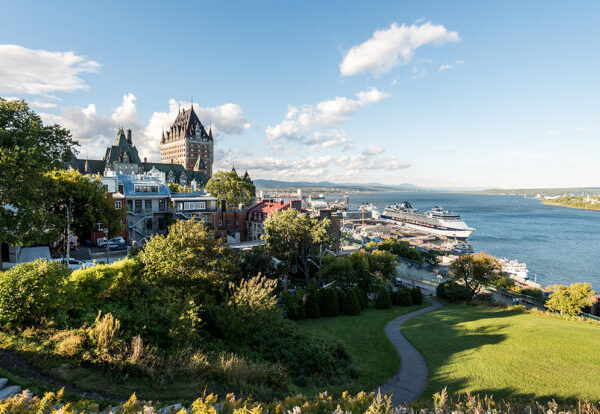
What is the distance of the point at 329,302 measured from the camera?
27.2 metres

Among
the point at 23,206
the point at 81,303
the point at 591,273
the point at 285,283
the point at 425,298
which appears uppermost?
the point at 23,206

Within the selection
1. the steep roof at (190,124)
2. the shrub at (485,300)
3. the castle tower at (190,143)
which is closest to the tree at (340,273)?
the shrub at (485,300)

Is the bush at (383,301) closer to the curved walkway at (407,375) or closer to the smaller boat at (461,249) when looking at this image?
the curved walkway at (407,375)

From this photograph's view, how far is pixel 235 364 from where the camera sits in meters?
11.2

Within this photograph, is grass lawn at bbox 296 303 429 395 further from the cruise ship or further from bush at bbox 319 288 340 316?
the cruise ship

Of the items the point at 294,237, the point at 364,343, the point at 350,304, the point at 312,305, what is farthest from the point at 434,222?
the point at 364,343

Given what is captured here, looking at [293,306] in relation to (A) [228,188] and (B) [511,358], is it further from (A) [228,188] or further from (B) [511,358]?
(A) [228,188]

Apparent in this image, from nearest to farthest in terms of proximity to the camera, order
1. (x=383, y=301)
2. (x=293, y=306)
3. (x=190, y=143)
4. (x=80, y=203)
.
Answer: (x=293, y=306) < (x=80, y=203) < (x=383, y=301) < (x=190, y=143)

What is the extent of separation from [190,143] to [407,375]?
146174 mm

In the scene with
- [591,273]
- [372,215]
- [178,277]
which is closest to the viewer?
[178,277]

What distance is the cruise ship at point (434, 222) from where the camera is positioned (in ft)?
370

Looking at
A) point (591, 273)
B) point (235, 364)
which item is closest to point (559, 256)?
point (591, 273)

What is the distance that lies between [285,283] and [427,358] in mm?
16290

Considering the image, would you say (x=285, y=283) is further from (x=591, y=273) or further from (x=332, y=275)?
(x=591, y=273)
